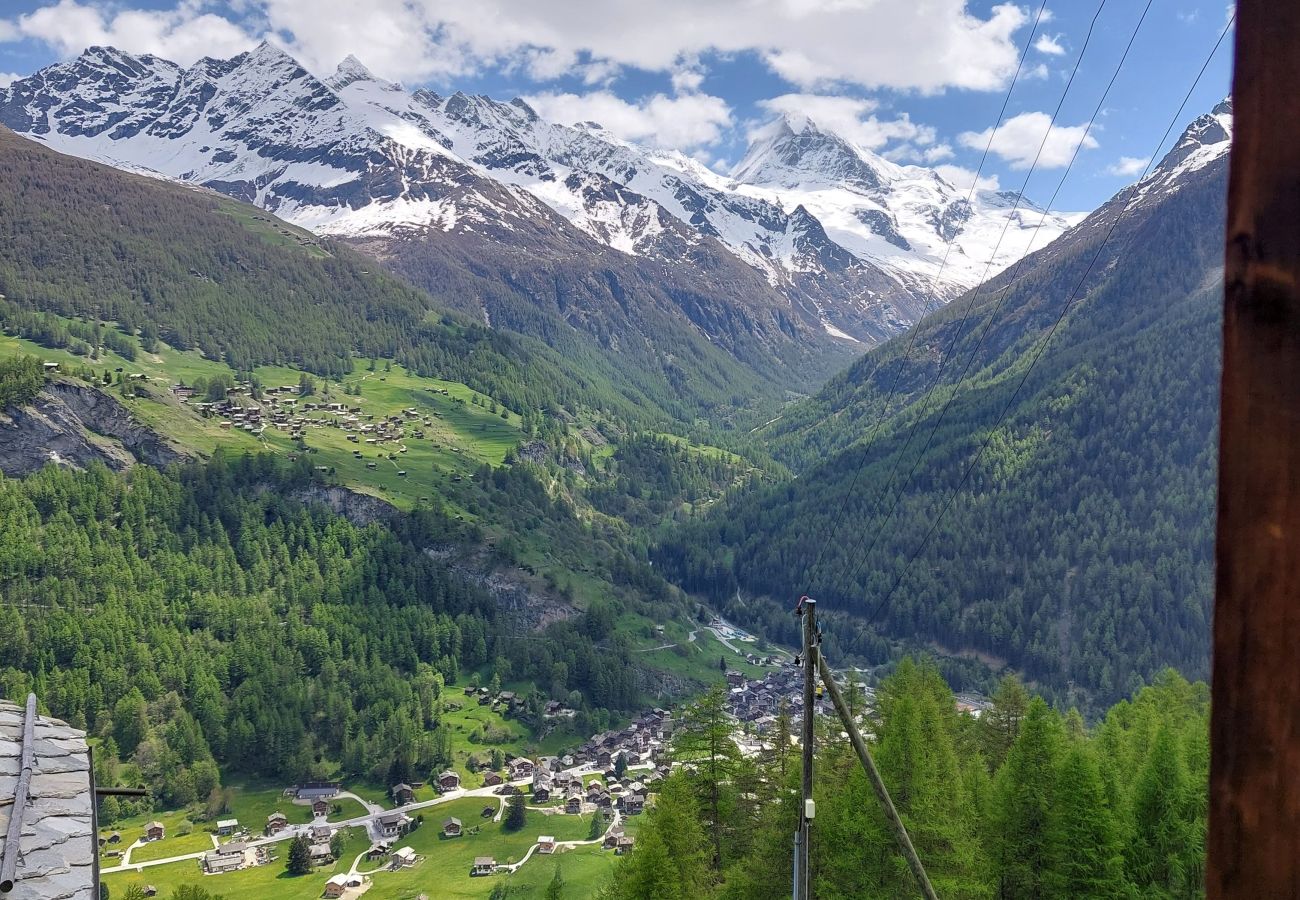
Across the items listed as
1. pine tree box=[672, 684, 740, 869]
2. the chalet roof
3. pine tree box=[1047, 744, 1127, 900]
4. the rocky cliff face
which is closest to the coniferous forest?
pine tree box=[1047, 744, 1127, 900]

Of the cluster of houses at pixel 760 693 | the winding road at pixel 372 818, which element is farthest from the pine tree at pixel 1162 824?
the cluster of houses at pixel 760 693

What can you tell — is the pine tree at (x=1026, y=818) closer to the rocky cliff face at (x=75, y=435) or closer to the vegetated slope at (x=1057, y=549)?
the vegetated slope at (x=1057, y=549)

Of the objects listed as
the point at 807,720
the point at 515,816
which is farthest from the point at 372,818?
the point at 807,720

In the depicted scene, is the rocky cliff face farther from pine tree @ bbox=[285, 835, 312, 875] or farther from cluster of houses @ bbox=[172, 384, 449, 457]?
pine tree @ bbox=[285, 835, 312, 875]

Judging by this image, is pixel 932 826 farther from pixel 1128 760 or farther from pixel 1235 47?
pixel 1235 47

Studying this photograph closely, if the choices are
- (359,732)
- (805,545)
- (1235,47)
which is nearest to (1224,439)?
(1235,47)
